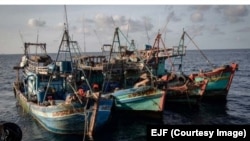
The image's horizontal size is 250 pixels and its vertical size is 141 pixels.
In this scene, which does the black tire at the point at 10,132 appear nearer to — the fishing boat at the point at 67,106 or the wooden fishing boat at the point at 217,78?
the fishing boat at the point at 67,106

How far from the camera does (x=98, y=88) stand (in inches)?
883

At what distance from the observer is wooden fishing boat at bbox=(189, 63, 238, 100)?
955 inches

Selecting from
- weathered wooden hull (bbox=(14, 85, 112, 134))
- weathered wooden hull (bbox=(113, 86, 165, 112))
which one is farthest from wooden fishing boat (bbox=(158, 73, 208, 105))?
weathered wooden hull (bbox=(14, 85, 112, 134))

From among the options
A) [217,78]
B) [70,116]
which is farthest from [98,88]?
[217,78]

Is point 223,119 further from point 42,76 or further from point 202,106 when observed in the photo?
point 42,76

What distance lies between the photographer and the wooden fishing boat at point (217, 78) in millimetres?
24250

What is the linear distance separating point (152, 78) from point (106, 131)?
472cm

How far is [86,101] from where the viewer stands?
637 inches

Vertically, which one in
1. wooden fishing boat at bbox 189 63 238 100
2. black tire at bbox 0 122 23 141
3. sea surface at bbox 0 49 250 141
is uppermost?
wooden fishing boat at bbox 189 63 238 100

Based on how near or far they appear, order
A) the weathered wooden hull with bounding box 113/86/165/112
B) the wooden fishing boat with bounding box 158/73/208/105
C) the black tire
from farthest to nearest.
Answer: the wooden fishing boat with bounding box 158/73/208/105 → the weathered wooden hull with bounding box 113/86/165/112 → the black tire

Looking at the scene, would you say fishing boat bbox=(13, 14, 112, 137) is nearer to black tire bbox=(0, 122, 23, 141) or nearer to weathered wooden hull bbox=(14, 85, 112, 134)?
weathered wooden hull bbox=(14, 85, 112, 134)

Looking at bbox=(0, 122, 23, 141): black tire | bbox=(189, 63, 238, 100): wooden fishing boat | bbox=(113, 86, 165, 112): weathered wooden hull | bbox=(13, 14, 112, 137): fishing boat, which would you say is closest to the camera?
bbox=(0, 122, 23, 141): black tire

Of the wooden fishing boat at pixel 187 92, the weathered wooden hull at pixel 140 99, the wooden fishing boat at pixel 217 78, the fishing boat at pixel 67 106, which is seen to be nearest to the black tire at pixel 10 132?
the fishing boat at pixel 67 106
